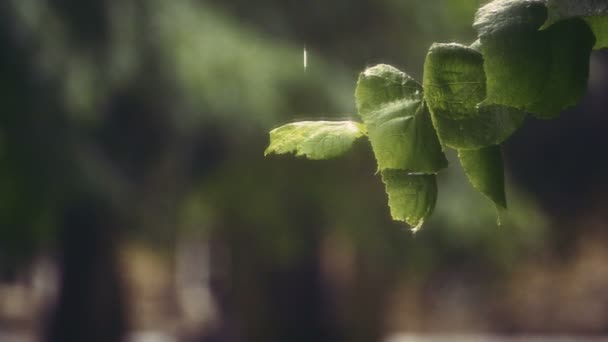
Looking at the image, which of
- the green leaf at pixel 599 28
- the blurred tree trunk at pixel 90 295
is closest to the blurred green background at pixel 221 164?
the blurred tree trunk at pixel 90 295

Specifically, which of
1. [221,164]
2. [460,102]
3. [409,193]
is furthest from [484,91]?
[221,164]

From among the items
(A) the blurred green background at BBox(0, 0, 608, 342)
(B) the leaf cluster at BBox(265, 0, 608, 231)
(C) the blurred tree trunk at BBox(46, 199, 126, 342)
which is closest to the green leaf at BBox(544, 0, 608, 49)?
(B) the leaf cluster at BBox(265, 0, 608, 231)

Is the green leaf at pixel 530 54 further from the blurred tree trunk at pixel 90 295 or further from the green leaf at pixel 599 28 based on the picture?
the blurred tree trunk at pixel 90 295

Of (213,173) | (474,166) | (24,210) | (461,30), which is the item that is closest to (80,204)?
(24,210)

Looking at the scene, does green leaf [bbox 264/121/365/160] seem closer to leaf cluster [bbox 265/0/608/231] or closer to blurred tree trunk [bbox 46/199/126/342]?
leaf cluster [bbox 265/0/608/231]

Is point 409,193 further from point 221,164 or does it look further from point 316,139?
point 221,164

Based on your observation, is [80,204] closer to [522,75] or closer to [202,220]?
[202,220]
